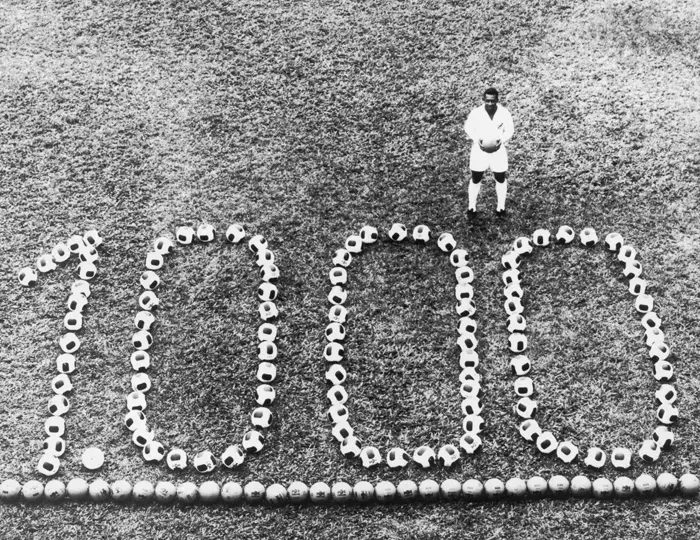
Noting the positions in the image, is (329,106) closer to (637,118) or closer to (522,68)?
(522,68)

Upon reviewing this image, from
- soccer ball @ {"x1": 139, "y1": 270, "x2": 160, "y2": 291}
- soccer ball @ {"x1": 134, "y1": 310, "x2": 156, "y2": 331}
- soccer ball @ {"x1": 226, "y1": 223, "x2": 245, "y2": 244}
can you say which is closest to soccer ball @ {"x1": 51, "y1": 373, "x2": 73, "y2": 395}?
soccer ball @ {"x1": 134, "y1": 310, "x2": 156, "y2": 331}

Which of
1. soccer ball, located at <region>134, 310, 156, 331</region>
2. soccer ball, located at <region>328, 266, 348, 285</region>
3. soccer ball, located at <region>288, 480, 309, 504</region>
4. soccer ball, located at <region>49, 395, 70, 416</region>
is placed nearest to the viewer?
soccer ball, located at <region>288, 480, 309, 504</region>

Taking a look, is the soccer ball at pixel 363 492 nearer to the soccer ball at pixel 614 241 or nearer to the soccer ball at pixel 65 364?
the soccer ball at pixel 65 364

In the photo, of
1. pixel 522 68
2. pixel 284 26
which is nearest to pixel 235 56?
pixel 284 26

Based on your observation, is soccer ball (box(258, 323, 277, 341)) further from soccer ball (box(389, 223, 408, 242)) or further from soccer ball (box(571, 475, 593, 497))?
soccer ball (box(571, 475, 593, 497))

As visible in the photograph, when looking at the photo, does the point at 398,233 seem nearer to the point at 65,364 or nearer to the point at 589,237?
the point at 589,237

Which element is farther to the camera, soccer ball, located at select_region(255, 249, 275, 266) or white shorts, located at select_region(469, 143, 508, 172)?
soccer ball, located at select_region(255, 249, 275, 266)

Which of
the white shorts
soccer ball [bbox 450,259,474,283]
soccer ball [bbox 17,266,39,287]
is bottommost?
soccer ball [bbox 450,259,474,283]

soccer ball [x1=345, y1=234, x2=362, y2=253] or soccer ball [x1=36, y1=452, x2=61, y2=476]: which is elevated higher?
soccer ball [x1=345, y1=234, x2=362, y2=253]
